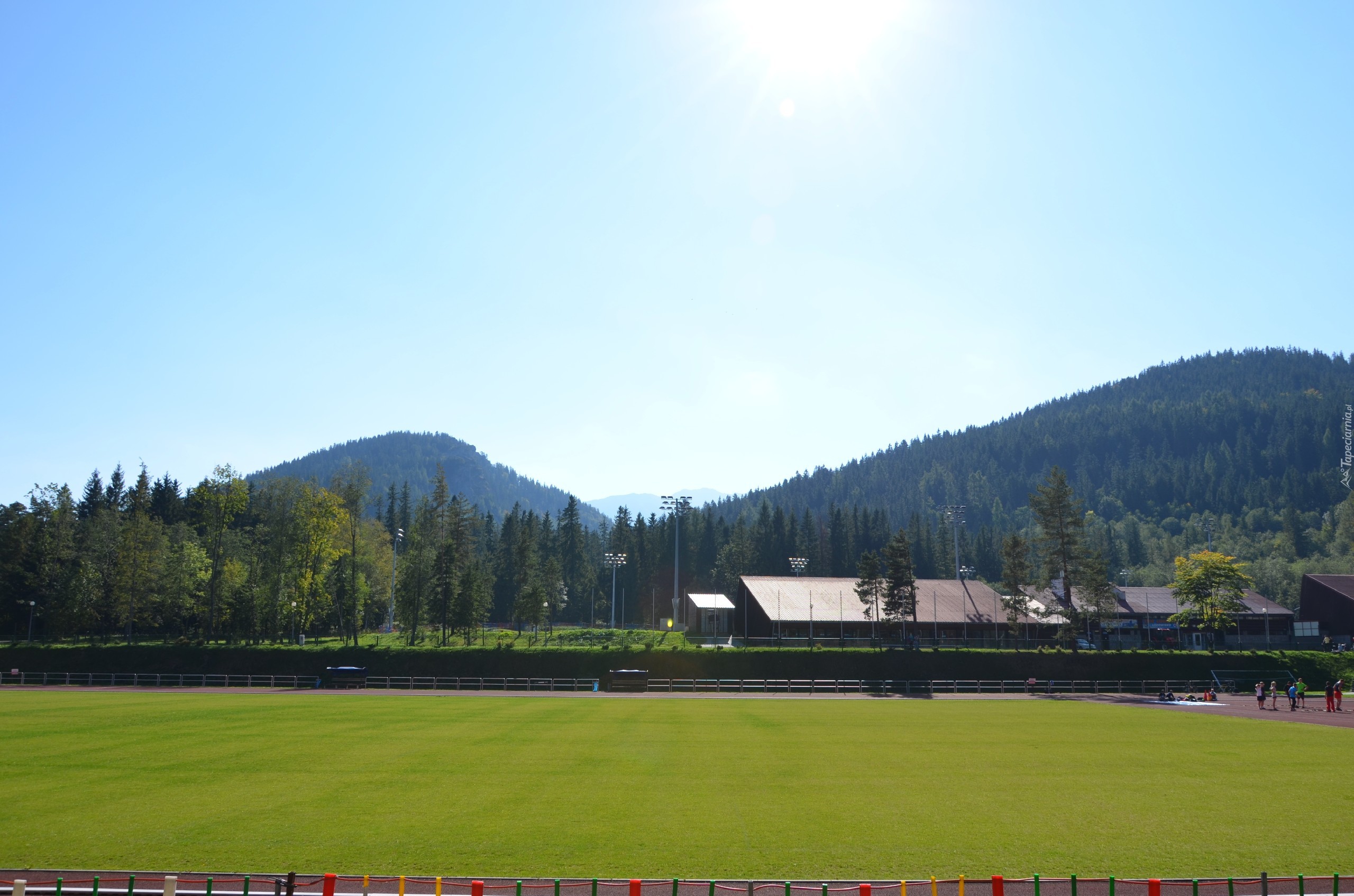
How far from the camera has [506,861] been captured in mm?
13461

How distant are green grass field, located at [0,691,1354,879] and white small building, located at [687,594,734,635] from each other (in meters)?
63.6

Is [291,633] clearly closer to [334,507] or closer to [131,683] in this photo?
[334,507]

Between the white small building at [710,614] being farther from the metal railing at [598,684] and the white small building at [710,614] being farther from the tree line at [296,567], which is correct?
the metal railing at [598,684]

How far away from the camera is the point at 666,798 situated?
18.4 metres

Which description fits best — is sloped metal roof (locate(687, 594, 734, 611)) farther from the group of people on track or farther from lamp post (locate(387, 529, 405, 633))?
the group of people on track

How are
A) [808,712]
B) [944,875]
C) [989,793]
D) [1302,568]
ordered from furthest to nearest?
1. [1302,568]
2. [808,712]
3. [989,793]
4. [944,875]

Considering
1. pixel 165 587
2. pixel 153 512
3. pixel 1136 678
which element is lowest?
pixel 1136 678

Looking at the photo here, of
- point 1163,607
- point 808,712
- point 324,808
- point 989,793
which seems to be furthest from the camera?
point 1163,607

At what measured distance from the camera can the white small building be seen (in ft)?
Answer: 316

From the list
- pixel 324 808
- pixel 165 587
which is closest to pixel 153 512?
pixel 165 587

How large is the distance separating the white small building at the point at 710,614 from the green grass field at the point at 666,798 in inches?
2503

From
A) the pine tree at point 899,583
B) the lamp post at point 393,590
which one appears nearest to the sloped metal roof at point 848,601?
the pine tree at point 899,583

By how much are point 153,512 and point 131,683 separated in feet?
188

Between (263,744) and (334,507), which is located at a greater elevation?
(334,507)
